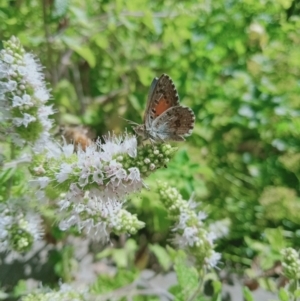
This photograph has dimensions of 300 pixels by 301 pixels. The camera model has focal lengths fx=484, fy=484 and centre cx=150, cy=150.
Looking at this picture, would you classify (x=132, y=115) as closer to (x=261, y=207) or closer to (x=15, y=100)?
(x=261, y=207)

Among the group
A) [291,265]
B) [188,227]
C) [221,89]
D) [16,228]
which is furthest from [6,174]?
[221,89]

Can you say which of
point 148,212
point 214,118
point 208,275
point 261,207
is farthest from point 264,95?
point 208,275

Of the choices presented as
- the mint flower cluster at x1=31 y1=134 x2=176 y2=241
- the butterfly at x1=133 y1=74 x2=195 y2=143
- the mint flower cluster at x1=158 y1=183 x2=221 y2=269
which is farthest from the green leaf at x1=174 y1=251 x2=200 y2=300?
the butterfly at x1=133 y1=74 x2=195 y2=143

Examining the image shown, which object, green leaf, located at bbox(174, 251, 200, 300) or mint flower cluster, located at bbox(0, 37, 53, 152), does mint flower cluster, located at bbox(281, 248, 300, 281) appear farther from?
mint flower cluster, located at bbox(0, 37, 53, 152)

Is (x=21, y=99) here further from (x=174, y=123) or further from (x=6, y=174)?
(x=174, y=123)

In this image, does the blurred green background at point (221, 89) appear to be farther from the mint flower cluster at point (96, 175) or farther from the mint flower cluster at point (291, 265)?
the mint flower cluster at point (96, 175)

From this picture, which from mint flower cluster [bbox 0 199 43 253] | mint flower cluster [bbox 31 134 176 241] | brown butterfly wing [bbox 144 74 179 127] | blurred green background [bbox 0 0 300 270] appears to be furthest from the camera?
blurred green background [bbox 0 0 300 270]
